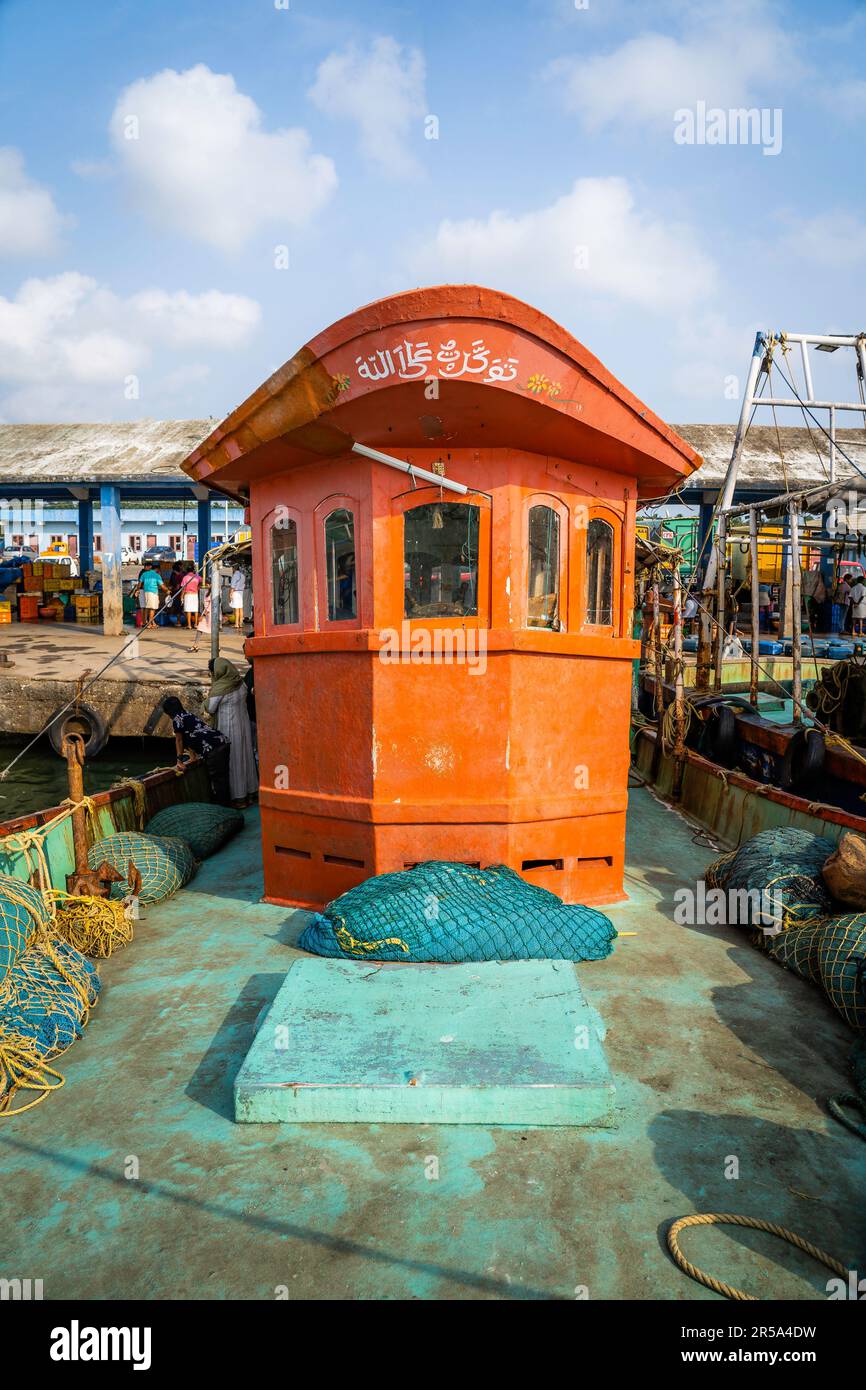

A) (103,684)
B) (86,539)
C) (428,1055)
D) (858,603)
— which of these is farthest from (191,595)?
(428,1055)

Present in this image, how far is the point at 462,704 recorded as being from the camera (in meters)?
5.69

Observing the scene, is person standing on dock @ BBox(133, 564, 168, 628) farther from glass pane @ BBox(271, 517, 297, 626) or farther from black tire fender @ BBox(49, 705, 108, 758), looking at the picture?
glass pane @ BBox(271, 517, 297, 626)

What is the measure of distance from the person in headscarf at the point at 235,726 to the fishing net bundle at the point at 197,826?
2094 mm

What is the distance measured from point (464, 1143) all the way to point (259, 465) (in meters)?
4.78

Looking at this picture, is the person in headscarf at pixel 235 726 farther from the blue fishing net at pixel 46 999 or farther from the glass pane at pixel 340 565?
the blue fishing net at pixel 46 999

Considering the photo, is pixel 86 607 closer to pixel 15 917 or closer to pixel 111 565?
pixel 111 565

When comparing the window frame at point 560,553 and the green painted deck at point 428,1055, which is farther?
the window frame at point 560,553

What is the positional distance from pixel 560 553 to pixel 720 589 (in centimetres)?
713

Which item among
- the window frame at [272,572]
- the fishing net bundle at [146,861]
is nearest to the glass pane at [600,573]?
the window frame at [272,572]

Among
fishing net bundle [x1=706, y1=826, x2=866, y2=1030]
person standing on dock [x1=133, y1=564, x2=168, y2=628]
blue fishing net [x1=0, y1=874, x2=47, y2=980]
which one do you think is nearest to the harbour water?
person standing on dock [x1=133, y1=564, x2=168, y2=628]

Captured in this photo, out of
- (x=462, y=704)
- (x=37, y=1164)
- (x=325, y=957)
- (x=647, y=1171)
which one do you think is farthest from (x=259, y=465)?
(x=647, y=1171)

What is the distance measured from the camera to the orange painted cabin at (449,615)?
525cm
